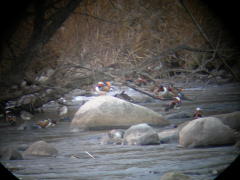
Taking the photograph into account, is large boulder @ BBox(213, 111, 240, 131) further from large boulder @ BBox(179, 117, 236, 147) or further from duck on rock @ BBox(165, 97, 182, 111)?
duck on rock @ BBox(165, 97, 182, 111)

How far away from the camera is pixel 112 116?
625cm

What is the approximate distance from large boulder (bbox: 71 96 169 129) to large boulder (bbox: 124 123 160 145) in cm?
133

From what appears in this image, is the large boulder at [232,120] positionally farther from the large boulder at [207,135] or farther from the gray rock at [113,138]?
the gray rock at [113,138]

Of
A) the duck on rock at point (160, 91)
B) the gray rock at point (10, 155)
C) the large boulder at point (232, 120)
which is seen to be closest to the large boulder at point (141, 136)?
the duck on rock at point (160, 91)

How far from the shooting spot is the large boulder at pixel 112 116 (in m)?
6.21

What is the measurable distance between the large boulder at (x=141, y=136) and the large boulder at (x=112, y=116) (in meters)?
1.33

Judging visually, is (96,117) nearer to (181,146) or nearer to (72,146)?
(72,146)

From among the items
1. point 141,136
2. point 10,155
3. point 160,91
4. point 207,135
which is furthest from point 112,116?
point 10,155

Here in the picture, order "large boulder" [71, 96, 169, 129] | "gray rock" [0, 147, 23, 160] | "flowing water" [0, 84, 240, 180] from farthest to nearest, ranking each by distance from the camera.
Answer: "large boulder" [71, 96, 169, 129]
"gray rock" [0, 147, 23, 160]
"flowing water" [0, 84, 240, 180]

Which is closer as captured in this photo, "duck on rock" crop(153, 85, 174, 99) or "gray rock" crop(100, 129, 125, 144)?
"gray rock" crop(100, 129, 125, 144)

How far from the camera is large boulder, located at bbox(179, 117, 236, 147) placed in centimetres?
436

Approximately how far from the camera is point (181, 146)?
4.49 meters

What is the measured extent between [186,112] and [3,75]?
4368 millimetres

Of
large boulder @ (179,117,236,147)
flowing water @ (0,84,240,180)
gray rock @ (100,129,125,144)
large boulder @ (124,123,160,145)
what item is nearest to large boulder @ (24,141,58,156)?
flowing water @ (0,84,240,180)
